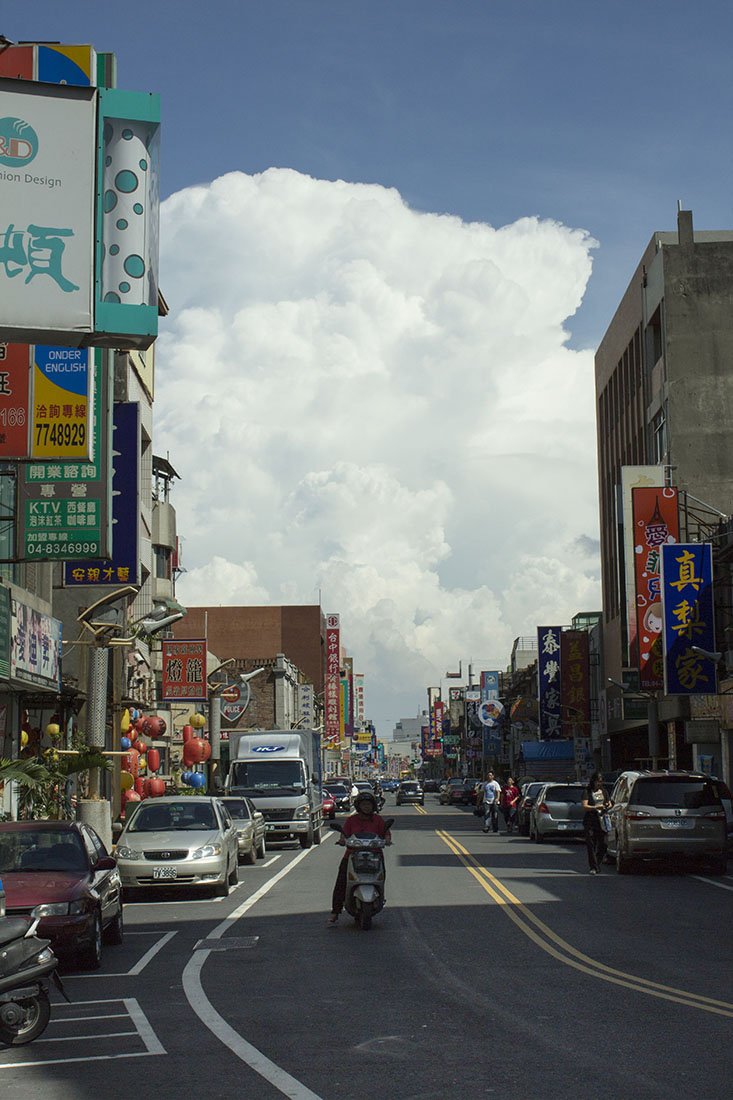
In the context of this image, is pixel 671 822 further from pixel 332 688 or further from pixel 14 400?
pixel 332 688

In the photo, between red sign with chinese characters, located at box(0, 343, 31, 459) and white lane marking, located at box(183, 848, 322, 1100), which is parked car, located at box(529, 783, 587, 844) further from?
white lane marking, located at box(183, 848, 322, 1100)

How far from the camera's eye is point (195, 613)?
390 ft

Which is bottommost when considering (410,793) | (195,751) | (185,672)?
(410,793)

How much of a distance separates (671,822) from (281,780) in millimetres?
13955

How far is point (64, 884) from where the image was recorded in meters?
12.8

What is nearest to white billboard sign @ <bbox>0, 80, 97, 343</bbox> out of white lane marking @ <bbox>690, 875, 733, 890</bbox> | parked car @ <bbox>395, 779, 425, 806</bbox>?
white lane marking @ <bbox>690, 875, 733, 890</bbox>

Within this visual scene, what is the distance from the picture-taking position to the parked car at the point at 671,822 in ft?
74.7

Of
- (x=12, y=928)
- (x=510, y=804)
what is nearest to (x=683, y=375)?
(x=510, y=804)

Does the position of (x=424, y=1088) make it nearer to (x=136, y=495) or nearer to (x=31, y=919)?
(x=31, y=919)

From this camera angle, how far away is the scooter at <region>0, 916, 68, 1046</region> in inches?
325

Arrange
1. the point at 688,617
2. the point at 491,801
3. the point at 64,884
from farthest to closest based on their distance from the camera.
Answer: the point at 688,617 → the point at 491,801 → the point at 64,884

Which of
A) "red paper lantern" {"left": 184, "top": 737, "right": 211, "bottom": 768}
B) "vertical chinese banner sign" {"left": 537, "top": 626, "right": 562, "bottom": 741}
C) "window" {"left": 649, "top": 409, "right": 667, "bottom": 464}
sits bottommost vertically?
"red paper lantern" {"left": 184, "top": 737, "right": 211, "bottom": 768}

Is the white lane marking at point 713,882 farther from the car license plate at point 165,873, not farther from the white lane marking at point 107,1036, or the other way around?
the white lane marking at point 107,1036

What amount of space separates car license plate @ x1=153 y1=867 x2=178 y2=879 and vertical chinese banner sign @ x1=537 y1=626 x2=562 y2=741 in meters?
50.3
